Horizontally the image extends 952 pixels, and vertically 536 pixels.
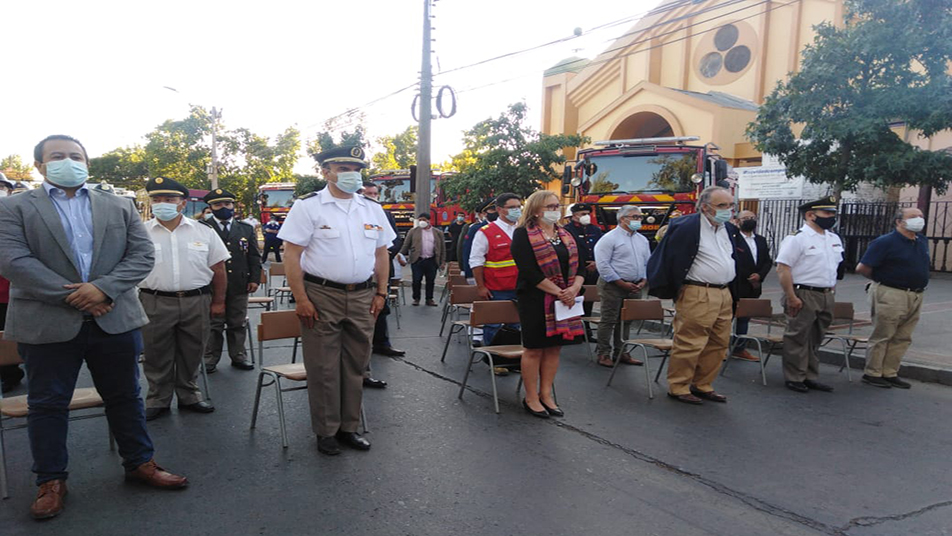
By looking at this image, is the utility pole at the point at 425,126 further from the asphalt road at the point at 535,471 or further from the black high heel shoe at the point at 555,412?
the black high heel shoe at the point at 555,412

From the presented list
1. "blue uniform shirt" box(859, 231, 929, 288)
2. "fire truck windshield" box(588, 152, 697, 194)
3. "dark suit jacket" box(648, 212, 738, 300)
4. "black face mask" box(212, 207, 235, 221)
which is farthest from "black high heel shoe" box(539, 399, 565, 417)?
"fire truck windshield" box(588, 152, 697, 194)

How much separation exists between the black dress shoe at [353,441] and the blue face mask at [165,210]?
2151mm

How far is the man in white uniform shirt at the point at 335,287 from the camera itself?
4.16 meters

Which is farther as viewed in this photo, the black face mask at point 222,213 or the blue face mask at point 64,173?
the black face mask at point 222,213

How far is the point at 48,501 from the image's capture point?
10.9 feet

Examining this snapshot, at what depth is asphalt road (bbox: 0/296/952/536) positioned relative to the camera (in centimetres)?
339

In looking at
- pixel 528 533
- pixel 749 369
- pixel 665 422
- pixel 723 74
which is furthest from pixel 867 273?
pixel 723 74

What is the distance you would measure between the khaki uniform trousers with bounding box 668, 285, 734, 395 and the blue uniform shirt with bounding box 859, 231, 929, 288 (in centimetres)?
188

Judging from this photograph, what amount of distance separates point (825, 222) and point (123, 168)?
54.8m

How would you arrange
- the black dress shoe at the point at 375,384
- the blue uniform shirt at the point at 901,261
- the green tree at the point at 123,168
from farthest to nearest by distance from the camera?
the green tree at the point at 123,168
the blue uniform shirt at the point at 901,261
the black dress shoe at the point at 375,384

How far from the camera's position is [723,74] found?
2606 cm

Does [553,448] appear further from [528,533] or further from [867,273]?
[867,273]

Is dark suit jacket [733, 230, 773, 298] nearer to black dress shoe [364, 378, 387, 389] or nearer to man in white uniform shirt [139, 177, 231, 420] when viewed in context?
black dress shoe [364, 378, 387, 389]

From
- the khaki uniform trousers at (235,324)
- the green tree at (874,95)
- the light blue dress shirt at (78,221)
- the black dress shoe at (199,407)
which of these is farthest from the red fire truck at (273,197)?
the light blue dress shirt at (78,221)
